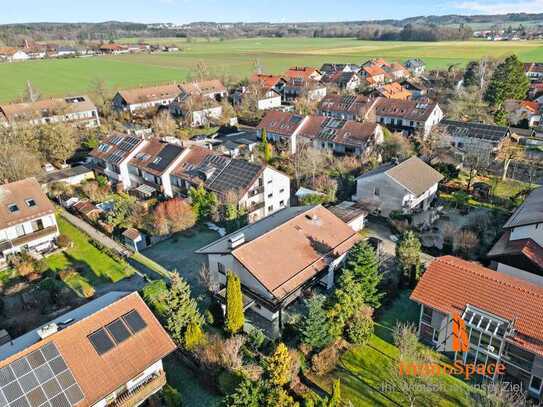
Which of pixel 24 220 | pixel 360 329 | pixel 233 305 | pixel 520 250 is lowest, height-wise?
pixel 360 329

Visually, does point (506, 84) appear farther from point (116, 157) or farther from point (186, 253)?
point (116, 157)

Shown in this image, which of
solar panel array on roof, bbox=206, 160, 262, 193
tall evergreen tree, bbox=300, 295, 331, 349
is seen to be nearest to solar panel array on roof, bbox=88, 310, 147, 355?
tall evergreen tree, bbox=300, 295, 331, 349

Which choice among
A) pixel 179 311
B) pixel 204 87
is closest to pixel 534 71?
pixel 204 87

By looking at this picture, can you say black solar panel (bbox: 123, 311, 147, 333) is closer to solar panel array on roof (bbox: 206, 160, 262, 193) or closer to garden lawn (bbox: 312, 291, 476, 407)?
garden lawn (bbox: 312, 291, 476, 407)

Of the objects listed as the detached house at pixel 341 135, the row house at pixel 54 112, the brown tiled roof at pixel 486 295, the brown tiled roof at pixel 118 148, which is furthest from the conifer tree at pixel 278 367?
the row house at pixel 54 112

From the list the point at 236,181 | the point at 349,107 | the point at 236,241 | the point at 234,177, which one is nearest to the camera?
the point at 236,241

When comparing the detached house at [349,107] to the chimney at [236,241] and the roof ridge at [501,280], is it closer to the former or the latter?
the chimney at [236,241]
